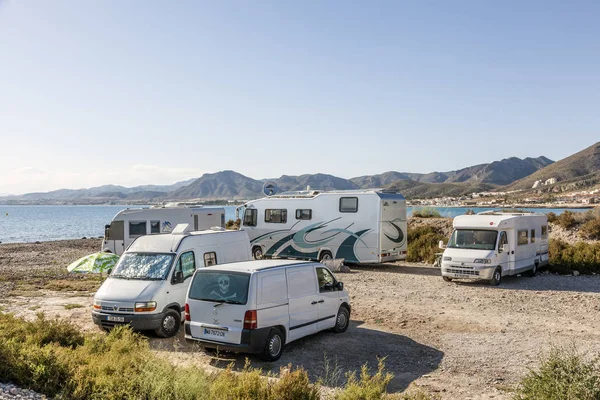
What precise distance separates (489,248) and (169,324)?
447 inches

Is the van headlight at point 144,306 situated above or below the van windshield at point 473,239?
below

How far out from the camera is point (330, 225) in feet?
74.5

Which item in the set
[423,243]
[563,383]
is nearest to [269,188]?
[423,243]

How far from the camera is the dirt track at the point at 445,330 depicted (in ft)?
29.0

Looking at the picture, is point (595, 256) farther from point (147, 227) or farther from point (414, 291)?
point (147, 227)

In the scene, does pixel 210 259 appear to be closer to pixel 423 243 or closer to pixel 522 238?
pixel 522 238

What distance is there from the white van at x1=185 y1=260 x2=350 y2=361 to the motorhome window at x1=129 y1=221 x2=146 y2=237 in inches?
565

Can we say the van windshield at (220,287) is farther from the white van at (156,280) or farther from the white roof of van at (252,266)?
the white van at (156,280)

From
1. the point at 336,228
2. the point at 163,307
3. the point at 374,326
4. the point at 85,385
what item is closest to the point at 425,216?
the point at 336,228

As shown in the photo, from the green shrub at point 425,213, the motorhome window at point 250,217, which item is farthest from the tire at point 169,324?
the green shrub at point 425,213

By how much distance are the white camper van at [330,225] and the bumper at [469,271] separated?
3694mm

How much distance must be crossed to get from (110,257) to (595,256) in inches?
700

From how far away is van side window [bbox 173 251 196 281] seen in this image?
39.1ft

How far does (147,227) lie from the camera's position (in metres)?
23.6
